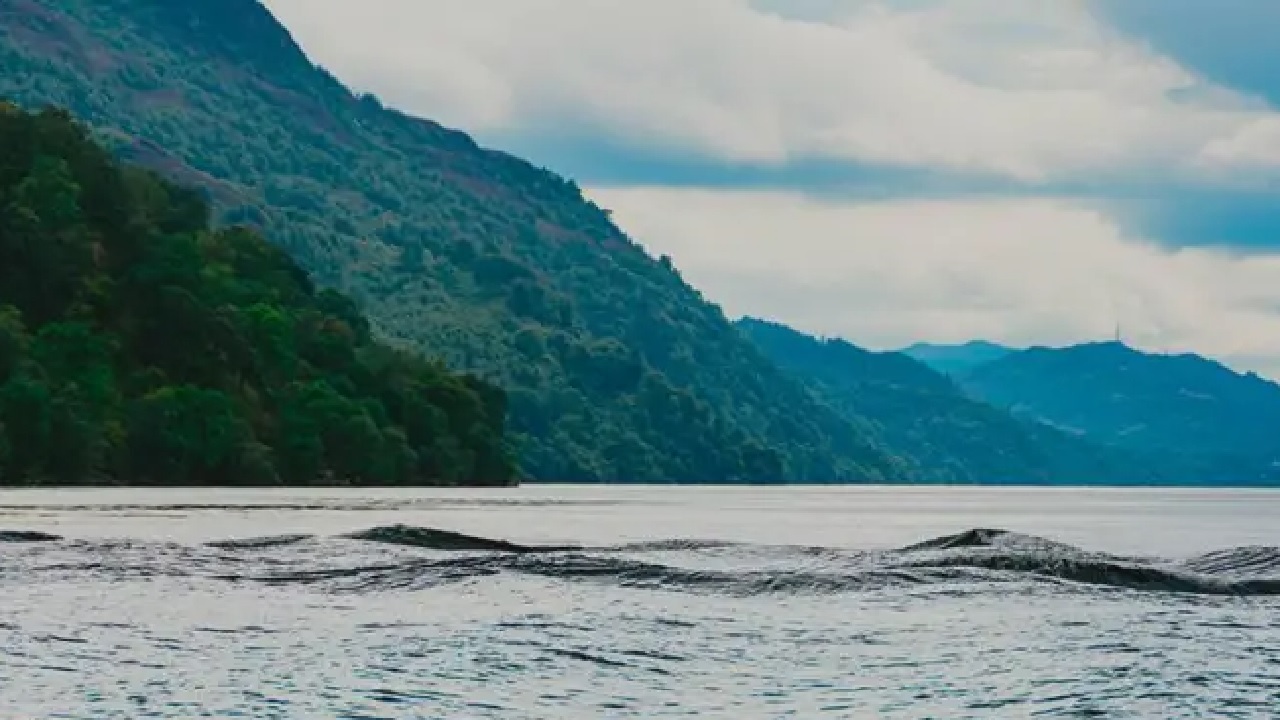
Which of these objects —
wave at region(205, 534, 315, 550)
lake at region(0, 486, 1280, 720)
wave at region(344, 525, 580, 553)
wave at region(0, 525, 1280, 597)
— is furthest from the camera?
wave at region(344, 525, 580, 553)

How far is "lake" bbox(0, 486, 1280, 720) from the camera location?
1173 inches

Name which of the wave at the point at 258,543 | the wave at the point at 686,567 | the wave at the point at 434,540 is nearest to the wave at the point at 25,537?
the wave at the point at 686,567

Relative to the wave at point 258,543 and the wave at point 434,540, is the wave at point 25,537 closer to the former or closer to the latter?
the wave at point 258,543

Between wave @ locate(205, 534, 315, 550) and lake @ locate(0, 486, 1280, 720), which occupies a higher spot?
wave @ locate(205, 534, 315, 550)

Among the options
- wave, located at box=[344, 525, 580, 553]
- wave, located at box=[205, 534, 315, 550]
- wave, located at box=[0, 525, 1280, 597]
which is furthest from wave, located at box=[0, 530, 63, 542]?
wave, located at box=[344, 525, 580, 553]

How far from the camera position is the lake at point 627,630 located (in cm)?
2980

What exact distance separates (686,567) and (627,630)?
17.5m

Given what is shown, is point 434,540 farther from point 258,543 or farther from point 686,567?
point 686,567

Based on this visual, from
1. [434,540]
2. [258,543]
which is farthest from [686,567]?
[258,543]

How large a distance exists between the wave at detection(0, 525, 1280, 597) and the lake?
15cm

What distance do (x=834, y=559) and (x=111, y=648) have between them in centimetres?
2838

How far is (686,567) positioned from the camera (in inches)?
2212

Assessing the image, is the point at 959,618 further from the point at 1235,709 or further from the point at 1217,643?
the point at 1235,709

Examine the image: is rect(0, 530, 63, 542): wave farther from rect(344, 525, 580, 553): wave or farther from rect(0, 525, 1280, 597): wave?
rect(344, 525, 580, 553): wave
